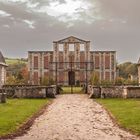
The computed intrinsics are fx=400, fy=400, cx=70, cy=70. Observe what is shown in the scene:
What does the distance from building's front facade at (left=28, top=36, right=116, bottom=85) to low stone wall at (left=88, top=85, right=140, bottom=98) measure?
41.0 meters

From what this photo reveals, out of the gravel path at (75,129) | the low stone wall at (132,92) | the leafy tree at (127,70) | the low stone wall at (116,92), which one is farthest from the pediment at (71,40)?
the gravel path at (75,129)

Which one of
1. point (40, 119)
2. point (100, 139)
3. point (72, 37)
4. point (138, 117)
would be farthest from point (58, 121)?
point (72, 37)

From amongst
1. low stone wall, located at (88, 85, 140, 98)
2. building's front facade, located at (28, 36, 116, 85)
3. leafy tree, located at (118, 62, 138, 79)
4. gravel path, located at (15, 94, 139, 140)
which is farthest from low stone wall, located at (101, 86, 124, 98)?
leafy tree, located at (118, 62, 138, 79)

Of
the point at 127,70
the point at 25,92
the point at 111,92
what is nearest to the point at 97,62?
the point at 127,70

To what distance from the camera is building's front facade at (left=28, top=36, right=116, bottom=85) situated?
7462 centimetres

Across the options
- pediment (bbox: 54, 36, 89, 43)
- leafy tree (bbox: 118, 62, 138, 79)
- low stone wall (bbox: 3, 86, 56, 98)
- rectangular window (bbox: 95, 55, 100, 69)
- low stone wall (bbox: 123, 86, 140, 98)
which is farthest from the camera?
leafy tree (bbox: 118, 62, 138, 79)

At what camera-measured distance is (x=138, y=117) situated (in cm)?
1711

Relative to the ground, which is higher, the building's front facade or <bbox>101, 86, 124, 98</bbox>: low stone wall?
the building's front facade

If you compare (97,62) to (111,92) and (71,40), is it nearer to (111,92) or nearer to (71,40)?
(71,40)

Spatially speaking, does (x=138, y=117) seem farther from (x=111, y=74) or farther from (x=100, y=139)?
(x=111, y=74)

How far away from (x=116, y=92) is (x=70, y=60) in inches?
1683

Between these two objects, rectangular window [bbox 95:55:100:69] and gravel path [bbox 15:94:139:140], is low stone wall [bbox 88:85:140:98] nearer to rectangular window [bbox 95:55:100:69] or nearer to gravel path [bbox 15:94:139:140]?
gravel path [bbox 15:94:139:140]

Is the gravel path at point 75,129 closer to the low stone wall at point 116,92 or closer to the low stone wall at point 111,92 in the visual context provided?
the low stone wall at point 116,92

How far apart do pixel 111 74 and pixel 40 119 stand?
201 ft
